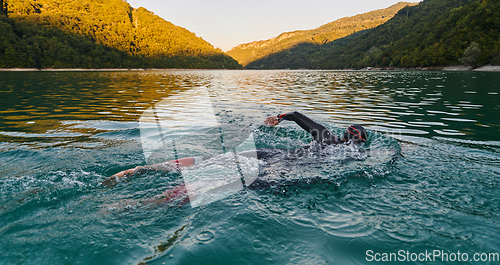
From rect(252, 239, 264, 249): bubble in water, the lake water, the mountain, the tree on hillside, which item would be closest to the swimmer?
the lake water

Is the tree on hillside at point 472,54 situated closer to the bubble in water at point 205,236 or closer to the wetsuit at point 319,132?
the wetsuit at point 319,132

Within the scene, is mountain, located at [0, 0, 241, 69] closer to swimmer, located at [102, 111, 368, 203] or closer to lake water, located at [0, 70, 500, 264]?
lake water, located at [0, 70, 500, 264]

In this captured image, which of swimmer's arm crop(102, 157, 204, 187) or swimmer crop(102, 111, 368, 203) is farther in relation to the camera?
swimmer crop(102, 111, 368, 203)

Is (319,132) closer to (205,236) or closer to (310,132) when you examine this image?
(310,132)

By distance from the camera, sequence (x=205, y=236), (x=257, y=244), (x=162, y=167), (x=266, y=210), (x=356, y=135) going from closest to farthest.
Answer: (x=257, y=244) → (x=205, y=236) → (x=266, y=210) → (x=162, y=167) → (x=356, y=135)

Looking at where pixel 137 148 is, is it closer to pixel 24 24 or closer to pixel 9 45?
pixel 9 45

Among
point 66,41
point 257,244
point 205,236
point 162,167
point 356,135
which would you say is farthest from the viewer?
point 66,41

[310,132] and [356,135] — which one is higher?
[310,132]

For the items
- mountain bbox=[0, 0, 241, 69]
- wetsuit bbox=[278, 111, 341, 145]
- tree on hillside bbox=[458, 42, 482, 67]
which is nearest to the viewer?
wetsuit bbox=[278, 111, 341, 145]

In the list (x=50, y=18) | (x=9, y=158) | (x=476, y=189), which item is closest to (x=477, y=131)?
(x=476, y=189)

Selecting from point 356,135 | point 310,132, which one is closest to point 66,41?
point 310,132

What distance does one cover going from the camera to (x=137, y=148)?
7852 millimetres

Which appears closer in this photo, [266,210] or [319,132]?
[266,210]

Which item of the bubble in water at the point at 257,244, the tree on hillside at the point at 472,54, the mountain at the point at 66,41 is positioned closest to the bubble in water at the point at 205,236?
the bubble in water at the point at 257,244
